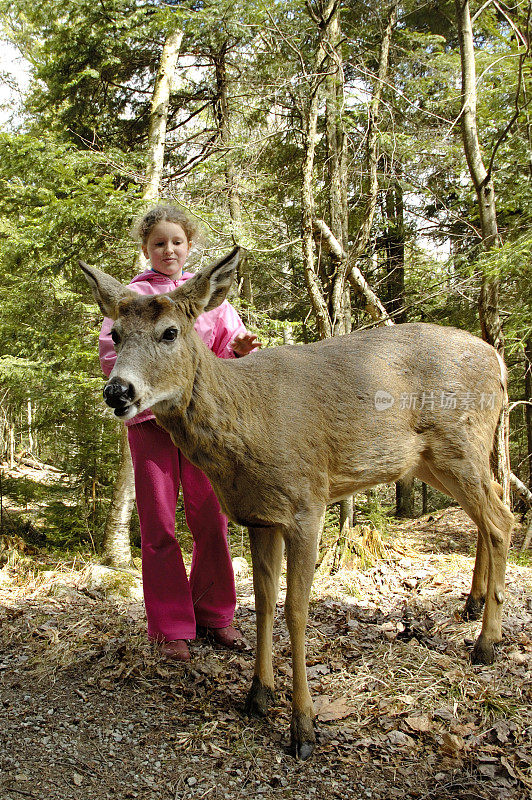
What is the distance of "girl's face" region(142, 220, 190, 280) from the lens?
4.45 metres

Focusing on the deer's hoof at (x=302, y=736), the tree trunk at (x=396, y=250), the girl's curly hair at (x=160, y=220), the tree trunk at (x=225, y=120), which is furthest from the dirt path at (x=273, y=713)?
the tree trunk at (x=225, y=120)

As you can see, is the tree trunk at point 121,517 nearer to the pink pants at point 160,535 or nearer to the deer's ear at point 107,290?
the pink pants at point 160,535

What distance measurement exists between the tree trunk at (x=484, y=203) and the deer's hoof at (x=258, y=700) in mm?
4049

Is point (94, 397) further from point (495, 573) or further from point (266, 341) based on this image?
point (495, 573)

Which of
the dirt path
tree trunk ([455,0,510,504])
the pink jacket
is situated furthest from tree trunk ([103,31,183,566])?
tree trunk ([455,0,510,504])

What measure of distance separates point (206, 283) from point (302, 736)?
2.76 metres

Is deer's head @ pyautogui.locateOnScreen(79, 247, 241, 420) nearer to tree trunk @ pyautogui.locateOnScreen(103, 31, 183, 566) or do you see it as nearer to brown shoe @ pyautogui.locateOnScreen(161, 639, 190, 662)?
brown shoe @ pyautogui.locateOnScreen(161, 639, 190, 662)

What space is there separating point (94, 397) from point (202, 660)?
5304mm

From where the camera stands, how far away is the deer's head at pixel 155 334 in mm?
3207

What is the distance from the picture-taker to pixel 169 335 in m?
3.51

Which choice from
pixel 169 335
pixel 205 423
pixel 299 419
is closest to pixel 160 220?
pixel 169 335

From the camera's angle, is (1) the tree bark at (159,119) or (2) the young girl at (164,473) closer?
(2) the young girl at (164,473)

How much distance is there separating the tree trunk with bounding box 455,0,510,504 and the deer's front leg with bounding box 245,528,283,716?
377cm

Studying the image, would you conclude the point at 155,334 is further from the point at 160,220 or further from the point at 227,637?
the point at 227,637
